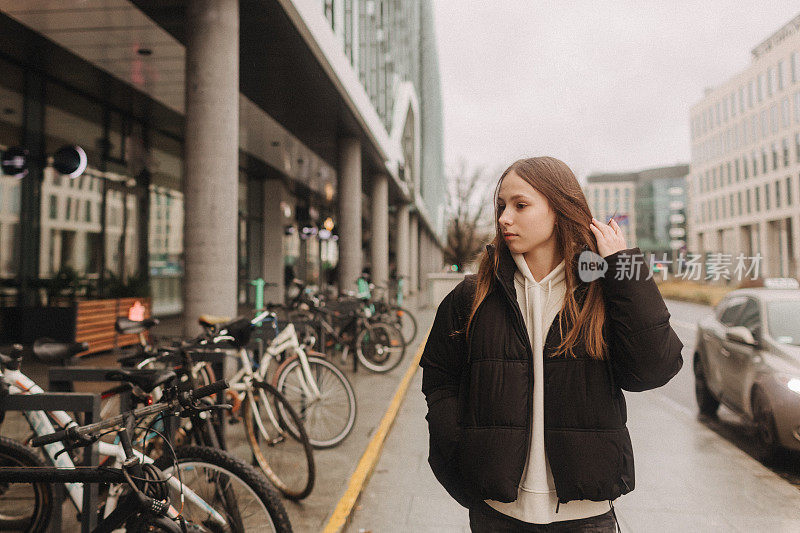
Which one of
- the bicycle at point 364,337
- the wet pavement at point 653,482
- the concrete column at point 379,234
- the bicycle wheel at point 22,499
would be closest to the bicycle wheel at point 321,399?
the wet pavement at point 653,482

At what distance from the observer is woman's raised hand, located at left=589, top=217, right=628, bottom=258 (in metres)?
1.44

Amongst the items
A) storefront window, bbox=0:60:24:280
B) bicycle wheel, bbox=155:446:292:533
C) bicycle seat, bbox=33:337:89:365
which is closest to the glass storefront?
storefront window, bbox=0:60:24:280

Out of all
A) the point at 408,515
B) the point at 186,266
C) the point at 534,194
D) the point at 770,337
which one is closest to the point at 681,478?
the point at 770,337

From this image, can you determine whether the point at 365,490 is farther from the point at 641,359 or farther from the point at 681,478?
the point at 641,359

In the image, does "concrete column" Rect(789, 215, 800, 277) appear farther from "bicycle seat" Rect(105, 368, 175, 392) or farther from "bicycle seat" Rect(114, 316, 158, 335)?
"bicycle seat" Rect(114, 316, 158, 335)

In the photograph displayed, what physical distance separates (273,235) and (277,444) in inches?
717

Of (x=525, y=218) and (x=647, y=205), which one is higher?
(x=647, y=205)

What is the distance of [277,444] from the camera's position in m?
4.07

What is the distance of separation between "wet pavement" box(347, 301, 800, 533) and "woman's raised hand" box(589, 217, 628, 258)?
Answer: 1330 millimetres

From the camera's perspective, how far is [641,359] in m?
1.42

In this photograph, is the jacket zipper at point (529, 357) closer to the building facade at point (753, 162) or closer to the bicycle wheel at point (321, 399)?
the building facade at point (753, 162)

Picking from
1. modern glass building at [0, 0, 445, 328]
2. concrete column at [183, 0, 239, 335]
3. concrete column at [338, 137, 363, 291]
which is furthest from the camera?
concrete column at [338, 137, 363, 291]

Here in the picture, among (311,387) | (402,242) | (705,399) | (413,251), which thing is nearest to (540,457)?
(311,387)

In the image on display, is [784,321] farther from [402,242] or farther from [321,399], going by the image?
[402,242]
